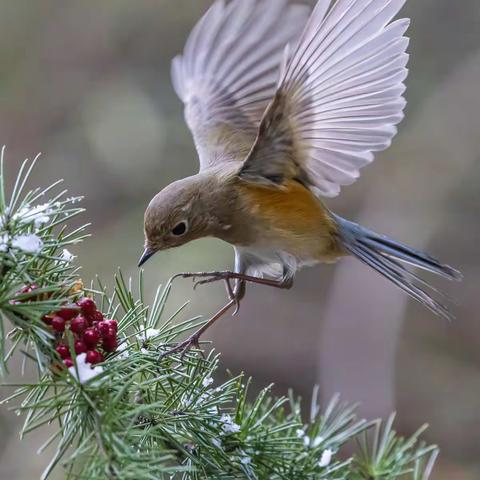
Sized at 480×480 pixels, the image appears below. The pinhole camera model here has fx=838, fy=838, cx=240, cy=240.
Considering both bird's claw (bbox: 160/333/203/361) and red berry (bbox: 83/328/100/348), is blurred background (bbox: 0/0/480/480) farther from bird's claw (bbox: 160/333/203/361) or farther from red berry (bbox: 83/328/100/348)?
red berry (bbox: 83/328/100/348)

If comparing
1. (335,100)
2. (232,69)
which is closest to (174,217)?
(335,100)

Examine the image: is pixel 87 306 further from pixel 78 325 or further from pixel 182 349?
pixel 182 349

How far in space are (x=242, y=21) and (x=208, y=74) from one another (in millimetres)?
330

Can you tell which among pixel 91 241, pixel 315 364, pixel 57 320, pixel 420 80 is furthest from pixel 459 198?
pixel 57 320

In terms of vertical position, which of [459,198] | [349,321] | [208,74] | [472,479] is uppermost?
[208,74]

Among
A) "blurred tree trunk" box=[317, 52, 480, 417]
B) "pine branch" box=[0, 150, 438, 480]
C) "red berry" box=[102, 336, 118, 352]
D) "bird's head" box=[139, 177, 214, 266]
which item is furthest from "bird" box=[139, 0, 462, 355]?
"blurred tree trunk" box=[317, 52, 480, 417]

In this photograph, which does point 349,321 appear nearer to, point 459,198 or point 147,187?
point 459,198

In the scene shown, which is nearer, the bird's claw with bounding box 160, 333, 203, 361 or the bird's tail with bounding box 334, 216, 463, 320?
the bird's claw with bounding box 160, 333, 203, 361

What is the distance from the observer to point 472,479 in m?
4.10

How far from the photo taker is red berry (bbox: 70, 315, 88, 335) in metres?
1.35

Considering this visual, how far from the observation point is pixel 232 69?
3.02 metres

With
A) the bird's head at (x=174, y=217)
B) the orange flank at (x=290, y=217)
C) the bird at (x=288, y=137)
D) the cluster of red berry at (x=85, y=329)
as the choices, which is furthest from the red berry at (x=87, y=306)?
the orange flank at (x=290, y=217)

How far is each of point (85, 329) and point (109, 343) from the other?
5 centimetres

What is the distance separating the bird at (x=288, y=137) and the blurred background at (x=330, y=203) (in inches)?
60.3
